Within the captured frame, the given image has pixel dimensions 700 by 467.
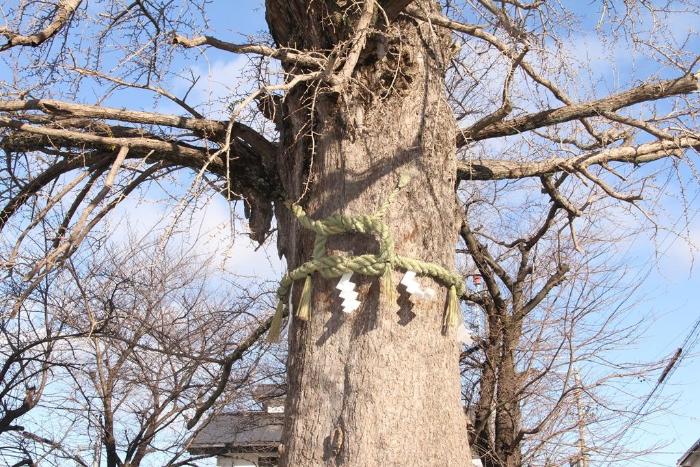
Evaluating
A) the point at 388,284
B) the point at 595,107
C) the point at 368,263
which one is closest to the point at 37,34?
the point at 368,263

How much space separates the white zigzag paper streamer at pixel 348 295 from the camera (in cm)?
277

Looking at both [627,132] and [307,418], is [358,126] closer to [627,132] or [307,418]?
[307,418]

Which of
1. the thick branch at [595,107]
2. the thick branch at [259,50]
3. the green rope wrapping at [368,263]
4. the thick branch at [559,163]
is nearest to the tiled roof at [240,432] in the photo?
the thick branch at [559,163]

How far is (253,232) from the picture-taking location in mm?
3887

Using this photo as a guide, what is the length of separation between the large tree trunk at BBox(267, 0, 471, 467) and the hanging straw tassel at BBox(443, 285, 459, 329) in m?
0.04

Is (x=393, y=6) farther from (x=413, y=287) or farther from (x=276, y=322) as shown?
(x=276, y=322)

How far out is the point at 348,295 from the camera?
9.11 feet

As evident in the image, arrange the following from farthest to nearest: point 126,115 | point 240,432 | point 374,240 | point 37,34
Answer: point 240,432 → point 126,115 → point 37,34 → point 374,240

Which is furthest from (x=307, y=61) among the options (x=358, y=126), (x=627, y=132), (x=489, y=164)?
(x=627, y=132)

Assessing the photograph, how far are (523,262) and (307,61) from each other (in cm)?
536

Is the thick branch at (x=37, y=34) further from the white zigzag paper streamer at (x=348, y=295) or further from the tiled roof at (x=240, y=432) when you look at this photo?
the tiled roof at (x=240, y=432)

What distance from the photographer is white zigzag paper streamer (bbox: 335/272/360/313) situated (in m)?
2.77

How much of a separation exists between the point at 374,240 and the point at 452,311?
1.39 feet

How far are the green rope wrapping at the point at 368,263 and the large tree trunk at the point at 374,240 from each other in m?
0.04
